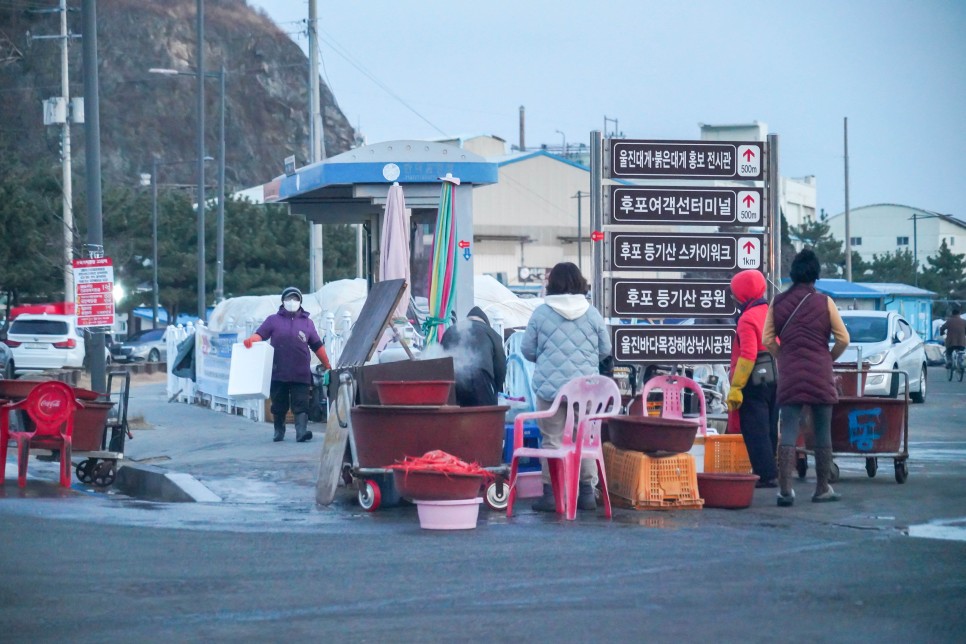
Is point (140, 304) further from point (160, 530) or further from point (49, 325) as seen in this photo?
point (160, 530)

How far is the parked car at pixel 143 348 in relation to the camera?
48.2 meters

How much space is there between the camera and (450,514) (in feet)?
28.7

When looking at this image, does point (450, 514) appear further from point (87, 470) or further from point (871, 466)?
point (87, 470)

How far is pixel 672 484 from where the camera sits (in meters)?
9.71

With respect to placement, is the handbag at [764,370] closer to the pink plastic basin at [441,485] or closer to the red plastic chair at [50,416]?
the pink plastic basin at [441,485]

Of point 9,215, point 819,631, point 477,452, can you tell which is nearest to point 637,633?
point 819,631

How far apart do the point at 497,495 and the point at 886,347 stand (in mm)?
14220

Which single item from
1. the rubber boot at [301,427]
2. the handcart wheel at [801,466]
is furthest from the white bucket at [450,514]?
the rubber boot at [301,427]

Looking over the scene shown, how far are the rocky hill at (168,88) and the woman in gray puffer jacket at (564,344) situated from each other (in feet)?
241

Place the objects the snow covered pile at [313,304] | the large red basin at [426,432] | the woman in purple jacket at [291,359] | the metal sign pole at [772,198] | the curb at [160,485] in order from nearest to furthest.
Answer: the large red basin at [426,432] → the curb at [160,485] → the metal sign pole at [772,198] → the woman in purple jacket at [291,359] → the snow covered pile at [313,304]

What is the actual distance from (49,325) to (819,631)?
108 ft

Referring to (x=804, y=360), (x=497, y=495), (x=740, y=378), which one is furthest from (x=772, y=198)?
(x=497, y=495)

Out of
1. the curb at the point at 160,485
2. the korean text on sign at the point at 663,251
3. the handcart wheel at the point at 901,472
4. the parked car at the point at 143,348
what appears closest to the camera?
the curb at the point at 160,485

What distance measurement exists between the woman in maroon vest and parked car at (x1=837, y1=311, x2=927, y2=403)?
1196 cm
